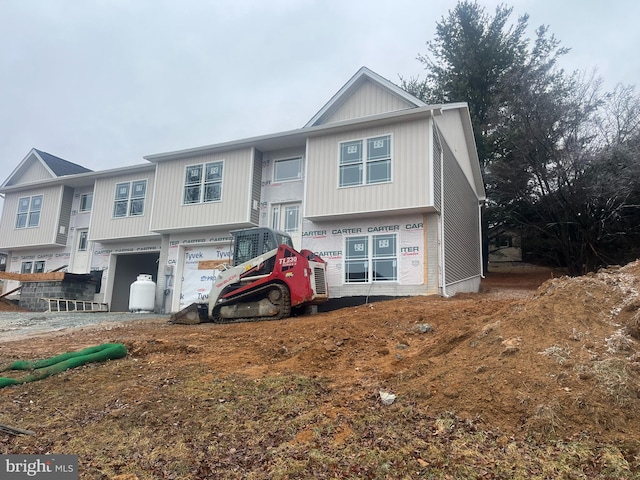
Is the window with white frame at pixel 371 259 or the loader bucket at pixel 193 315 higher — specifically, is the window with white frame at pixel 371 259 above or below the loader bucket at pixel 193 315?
above

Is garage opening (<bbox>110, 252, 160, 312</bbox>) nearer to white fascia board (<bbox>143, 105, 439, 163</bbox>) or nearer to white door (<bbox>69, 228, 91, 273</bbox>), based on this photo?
white door (<bbox>69, 228, 91, 273</bbox>)

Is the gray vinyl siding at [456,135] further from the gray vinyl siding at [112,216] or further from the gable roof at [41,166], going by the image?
the gable roof at [41,166]

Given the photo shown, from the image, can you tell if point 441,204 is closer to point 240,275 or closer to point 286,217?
point 286,217

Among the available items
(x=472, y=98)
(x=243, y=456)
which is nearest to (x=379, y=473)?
(x=243, y=456)

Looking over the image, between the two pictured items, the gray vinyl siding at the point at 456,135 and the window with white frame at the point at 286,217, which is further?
the window with white frame at the point at 286,217

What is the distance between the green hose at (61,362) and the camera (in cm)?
631

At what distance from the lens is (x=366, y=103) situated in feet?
53.0

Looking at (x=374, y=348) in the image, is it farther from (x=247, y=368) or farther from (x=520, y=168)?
(x=520, y=168)

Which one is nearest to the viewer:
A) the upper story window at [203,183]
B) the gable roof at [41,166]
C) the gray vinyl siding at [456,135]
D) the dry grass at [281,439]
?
the dry grass at [281,439]

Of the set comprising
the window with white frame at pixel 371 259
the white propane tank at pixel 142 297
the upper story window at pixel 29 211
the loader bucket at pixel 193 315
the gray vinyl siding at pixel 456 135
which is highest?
the gray vinyl siding at pixel 456 135

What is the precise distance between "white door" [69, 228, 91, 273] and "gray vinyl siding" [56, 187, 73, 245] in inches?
20.4

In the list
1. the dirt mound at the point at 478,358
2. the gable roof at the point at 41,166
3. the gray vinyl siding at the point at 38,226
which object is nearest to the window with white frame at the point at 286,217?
the dirt mound at the point at 478,358

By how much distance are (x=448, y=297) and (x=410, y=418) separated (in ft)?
30.1

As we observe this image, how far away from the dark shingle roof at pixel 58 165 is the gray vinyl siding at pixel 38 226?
1.18m
